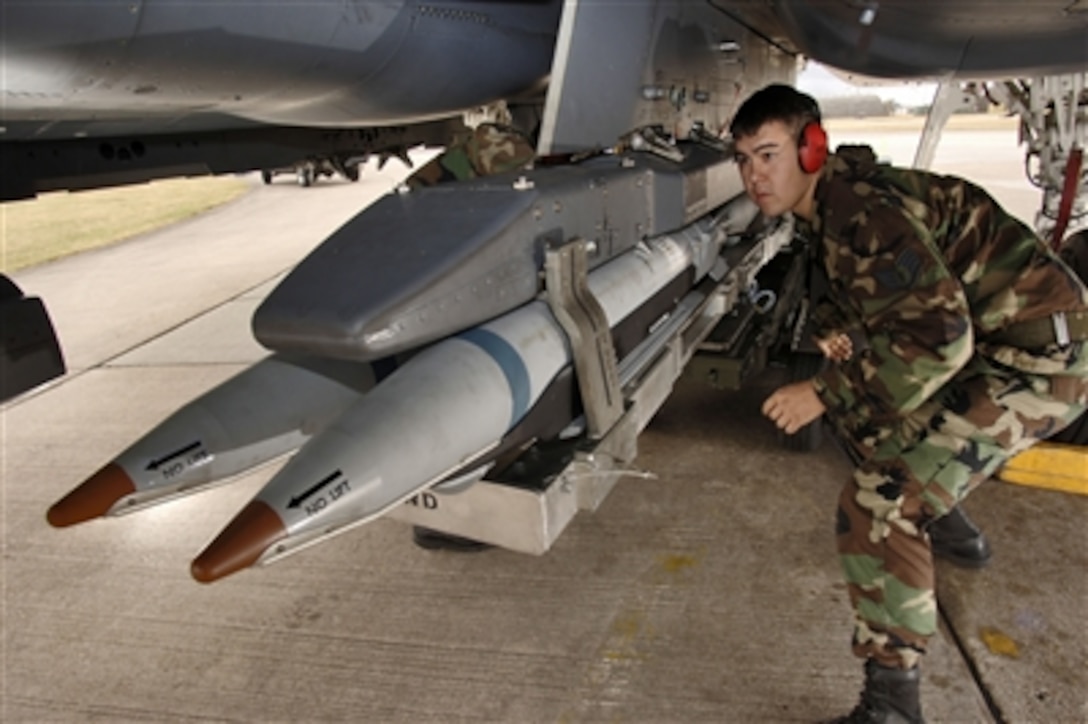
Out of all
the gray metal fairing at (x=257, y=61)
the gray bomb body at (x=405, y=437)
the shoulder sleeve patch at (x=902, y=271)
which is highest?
the gray metal fairing at (x=257, y=61)

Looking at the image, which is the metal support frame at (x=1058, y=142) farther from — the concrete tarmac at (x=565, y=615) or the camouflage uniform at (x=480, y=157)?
the camouflage uniform at (x=480, y=157)

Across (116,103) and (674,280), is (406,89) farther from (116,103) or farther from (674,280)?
(674,280)

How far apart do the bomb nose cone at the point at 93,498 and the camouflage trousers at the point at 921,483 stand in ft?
5.43

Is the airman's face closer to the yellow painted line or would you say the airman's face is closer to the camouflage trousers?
the camouflage trousers

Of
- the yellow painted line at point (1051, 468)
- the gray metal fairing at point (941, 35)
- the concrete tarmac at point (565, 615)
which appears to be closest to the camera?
the concrete tarmac at point (565, 615)

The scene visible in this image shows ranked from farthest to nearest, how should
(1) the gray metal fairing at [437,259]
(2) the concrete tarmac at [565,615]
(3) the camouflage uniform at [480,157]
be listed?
(3) the camouflage uniform at [480,157], (2) the concrete tarmac at [565,615], (1) the gray metal fairing at [437,259]

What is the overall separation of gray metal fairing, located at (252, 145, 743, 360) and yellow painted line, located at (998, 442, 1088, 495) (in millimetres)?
2046

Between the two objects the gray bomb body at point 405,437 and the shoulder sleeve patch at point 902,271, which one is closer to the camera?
the gray bomb body at point 405,437

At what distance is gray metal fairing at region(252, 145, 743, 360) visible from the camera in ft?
4.63

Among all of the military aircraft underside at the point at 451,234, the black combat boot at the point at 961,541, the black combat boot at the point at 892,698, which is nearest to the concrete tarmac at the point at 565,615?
the black combat boot at the point at 961,541

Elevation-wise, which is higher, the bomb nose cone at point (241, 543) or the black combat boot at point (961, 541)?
the bomb nose cone at point (241, 543)

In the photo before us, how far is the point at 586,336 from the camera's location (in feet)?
5.31

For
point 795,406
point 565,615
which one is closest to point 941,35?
point 795,406

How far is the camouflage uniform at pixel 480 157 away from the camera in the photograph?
319 centimetres
